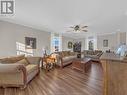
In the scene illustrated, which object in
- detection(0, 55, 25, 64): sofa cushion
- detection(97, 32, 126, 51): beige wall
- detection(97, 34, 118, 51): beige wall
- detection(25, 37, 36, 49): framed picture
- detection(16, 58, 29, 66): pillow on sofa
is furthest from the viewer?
detection(97, 34, 118, 51): beige wall

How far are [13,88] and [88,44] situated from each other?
31.4 ft

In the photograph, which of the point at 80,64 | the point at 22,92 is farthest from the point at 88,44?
the point at 22,92

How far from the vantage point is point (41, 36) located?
8.71 meters

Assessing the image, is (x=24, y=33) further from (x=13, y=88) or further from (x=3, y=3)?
(x=13, y=88)

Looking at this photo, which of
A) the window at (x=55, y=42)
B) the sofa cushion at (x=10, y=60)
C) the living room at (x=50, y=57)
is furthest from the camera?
the window at (x=55, y=42)

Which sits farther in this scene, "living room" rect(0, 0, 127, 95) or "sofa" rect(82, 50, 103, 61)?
"sofa" rect(82, 50, 103, 61)

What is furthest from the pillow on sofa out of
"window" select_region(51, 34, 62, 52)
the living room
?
"window" select_region(51, 34, 62, 52)

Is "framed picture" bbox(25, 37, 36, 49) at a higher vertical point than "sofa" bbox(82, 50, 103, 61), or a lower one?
higher

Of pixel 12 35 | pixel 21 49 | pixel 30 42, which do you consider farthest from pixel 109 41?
pixel 12 35

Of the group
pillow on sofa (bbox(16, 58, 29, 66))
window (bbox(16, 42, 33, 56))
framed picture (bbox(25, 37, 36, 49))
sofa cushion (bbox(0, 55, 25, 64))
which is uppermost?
framed picture (bbox(25, 37, 36, 49))

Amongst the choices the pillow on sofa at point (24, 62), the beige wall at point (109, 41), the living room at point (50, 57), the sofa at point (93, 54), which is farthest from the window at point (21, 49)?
the beige wall at point (109, 41)

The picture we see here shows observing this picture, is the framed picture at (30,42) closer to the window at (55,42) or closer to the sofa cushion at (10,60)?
the window at (55,42)

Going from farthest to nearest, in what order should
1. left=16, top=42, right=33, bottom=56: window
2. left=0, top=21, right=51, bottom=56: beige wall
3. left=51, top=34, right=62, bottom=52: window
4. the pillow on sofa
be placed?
1. left=51, top=34, right=62, bottom=52: window
2. left=16, top=42, right=33, bottom=56: window
3. left=0, top=21, right=51, bottom=56: beige wall
4. the pillow on sofa

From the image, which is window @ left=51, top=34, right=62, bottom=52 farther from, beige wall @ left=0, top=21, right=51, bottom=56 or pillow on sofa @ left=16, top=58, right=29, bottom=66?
pillow on sofa @ left=16, top=58, right=29, bottom=66
